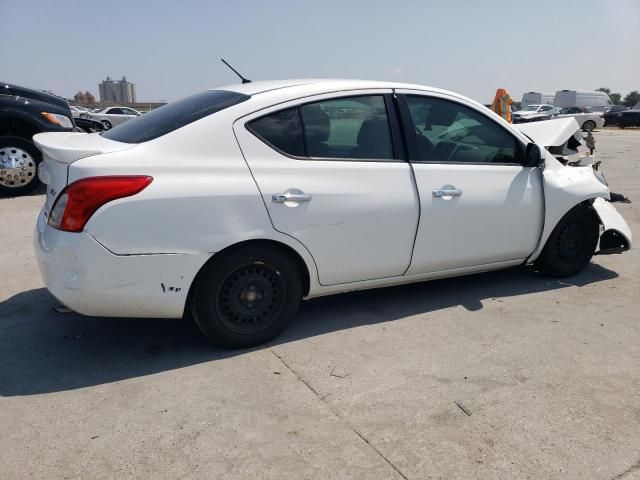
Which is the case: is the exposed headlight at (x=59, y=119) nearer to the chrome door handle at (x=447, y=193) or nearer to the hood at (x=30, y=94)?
the hood at (x=30, y=94)

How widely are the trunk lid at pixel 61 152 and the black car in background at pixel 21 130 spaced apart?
4.81 metres

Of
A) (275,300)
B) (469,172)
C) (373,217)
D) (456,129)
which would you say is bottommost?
(275,300)

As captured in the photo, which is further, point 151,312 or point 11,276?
point 11,276

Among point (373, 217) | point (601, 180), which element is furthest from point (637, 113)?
point (373, 217)

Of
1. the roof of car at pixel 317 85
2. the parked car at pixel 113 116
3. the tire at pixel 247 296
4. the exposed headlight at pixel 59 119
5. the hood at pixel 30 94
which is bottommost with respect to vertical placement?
the tire at pixel 247 296

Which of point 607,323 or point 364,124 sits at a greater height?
point 364,124

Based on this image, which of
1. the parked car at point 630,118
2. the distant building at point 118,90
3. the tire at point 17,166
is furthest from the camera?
the distant building at point 118,90

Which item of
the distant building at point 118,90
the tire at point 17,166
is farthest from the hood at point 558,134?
the distant building at point 118,90

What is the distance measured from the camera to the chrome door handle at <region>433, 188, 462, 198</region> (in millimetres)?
3807

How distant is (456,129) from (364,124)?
77cm

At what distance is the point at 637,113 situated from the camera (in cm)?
3538

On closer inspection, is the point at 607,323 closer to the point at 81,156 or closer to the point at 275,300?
the point at 275,300

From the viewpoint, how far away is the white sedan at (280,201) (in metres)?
2.96

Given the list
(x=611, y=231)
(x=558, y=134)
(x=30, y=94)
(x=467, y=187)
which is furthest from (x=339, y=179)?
(x=30, y=94)
